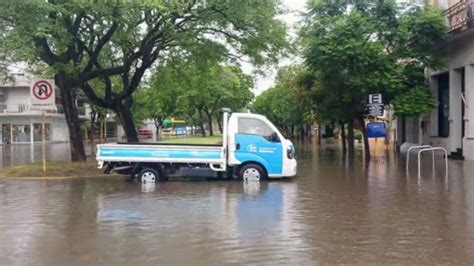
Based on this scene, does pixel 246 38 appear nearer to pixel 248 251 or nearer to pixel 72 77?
pixel 72 77

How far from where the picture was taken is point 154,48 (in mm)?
23281

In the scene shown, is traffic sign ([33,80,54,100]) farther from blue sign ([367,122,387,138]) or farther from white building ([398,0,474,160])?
blue sign ([367,122,387,138])

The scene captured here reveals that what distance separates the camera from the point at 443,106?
29.4m

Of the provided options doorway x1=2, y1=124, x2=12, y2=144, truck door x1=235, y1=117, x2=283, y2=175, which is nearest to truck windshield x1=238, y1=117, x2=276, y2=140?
truck door x1=235, y1=117, x2=283, y2=175

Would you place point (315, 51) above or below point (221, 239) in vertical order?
above

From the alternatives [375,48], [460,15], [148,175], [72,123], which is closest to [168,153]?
[148,175]

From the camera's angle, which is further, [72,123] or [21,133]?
[21,133]

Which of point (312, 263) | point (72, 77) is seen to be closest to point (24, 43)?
point (72, 77)

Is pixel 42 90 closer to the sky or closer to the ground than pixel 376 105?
closer to the sky

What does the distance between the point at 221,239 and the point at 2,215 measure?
188 inches

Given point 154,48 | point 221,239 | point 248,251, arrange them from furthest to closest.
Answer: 1. point 154,48
2. point 221,239
3. point 248,251

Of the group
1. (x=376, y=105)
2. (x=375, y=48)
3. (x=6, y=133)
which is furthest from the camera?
(x=6, y=133)

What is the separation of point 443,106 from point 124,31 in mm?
17446

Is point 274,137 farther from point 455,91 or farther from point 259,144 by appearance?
point 455,91
